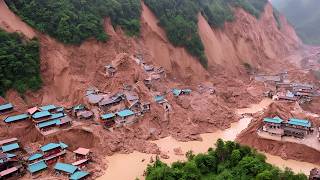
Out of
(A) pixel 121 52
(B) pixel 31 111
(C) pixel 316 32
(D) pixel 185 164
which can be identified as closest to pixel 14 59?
(B) pixel 31 111

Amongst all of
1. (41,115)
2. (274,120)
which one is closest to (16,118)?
(41,115)

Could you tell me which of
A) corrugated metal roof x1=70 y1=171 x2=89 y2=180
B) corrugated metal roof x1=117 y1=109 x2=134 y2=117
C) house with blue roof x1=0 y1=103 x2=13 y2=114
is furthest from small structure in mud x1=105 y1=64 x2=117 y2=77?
corrugated metal roof x1=70 y1=171 x2=89 y2=180

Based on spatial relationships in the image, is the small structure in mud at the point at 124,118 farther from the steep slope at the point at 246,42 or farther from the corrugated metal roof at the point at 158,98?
the steep slope at the point at 246,42

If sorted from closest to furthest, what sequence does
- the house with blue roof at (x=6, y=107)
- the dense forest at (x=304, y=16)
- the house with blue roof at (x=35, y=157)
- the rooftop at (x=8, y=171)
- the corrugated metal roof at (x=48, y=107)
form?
1. the rooftop at (x=8, y=171)
2. the house with blue roof at (x=35, y=157)
3. the house with blue roof at (x=6, y=107)
4. the corrugated metal roof at (x=48, y=107)
5. the dense forest at (x=304, y=16)

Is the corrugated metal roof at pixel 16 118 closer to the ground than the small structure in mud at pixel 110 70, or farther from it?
closer to the ground

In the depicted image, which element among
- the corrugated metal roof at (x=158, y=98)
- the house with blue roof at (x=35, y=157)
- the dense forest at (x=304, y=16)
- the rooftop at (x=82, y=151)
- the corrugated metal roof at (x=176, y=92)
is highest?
the dense forest at (x=304, y=16)

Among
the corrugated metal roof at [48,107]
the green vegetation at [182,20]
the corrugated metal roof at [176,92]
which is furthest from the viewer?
the green vegetation at [182,20]

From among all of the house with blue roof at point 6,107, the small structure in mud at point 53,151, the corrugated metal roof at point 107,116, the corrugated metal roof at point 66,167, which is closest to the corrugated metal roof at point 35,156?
the small structure in mud at point 53,151

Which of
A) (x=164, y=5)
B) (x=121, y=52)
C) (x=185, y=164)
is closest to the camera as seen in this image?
(x=185, y=164)

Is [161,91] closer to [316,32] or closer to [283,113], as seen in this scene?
[283,113]

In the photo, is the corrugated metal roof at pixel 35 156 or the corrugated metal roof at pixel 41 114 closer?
the corrugated metal roof at pixel 35 156
